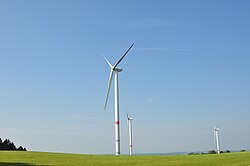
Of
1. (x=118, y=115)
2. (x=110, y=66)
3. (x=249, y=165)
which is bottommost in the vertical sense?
(x=249, y=165)

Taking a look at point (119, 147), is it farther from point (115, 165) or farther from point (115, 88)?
point (115, 165)

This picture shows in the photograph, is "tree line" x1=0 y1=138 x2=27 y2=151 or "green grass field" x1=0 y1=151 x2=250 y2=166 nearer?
"green grass field" x1=0 y1=151 x2=250 y2=166

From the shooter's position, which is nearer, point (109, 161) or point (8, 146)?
point (109, 161)

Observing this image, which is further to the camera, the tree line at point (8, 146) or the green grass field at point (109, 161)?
the tree line at point (8, 146)

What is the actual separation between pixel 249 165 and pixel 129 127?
7457cm

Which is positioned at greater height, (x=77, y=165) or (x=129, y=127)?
(x=129, y=127)

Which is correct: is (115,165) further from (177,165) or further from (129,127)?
(129,127)

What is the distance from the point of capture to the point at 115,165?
33.1m

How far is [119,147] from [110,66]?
19974 millimetres

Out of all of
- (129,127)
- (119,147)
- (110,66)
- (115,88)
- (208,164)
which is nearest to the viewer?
(208,164)

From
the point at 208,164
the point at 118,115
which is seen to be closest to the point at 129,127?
the point at 118,115

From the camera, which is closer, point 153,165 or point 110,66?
point 153,165

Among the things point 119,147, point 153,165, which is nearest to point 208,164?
point 153,165

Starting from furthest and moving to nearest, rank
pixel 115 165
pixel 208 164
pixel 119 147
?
pixel 119 147 → pixel 208 164 → pixel 115 165
